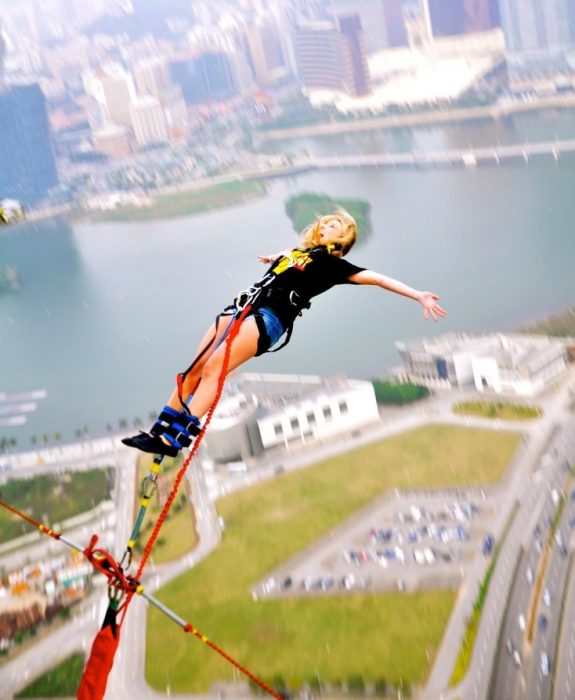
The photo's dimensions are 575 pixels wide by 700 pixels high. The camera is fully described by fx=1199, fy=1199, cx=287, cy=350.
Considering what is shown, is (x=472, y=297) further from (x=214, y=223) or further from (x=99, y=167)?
(x=99, y=167)

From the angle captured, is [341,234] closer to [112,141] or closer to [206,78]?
[112,141]

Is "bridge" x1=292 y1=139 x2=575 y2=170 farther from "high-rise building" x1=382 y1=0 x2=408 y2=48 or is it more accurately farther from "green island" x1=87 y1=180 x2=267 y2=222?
"high-rise building" x1=382 y1=0 x2=408 y2=48

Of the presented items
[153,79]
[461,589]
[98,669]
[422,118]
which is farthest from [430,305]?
[153,79]

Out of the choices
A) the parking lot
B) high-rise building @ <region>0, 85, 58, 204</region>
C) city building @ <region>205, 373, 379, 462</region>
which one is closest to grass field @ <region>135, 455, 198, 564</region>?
city building @ <region>205, 373, 379, 462</region>

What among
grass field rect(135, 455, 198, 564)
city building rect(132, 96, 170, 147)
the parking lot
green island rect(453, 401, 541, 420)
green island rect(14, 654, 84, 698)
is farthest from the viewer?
city building rect(132, 96, 170, 147)

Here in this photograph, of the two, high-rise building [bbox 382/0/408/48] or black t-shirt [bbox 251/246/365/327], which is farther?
high-rise building [bbox 382/0/408/48]

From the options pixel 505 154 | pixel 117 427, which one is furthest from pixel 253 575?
pixel 505 154
